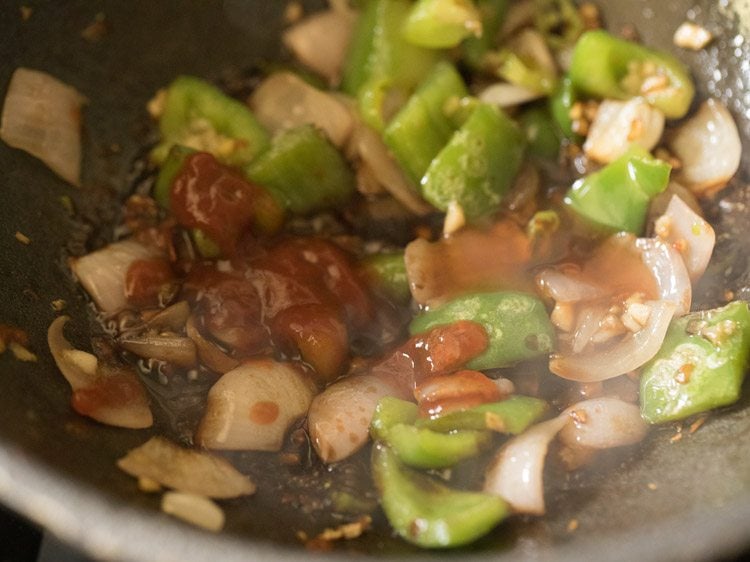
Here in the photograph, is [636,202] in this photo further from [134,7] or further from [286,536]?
[134,7]

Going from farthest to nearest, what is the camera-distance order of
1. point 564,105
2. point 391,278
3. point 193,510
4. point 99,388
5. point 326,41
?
1. point 326,41
2. point 564,105
3. point 391,278
4. point 99,388
5. point 193,510

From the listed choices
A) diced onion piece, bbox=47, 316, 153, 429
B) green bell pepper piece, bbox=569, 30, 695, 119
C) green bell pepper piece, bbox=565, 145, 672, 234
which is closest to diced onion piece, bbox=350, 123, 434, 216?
green bell pepper piece, bbox=565, 145, 672, 234

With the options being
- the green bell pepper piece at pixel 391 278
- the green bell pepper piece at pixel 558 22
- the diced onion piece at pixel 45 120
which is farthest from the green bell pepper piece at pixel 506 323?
the diced onion piece at pixel 45 120

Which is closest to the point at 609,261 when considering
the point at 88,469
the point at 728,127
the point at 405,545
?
the point at 728,127

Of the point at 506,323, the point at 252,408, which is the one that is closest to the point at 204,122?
the point at 252,408

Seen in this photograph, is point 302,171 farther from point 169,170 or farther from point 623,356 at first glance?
point 623,356

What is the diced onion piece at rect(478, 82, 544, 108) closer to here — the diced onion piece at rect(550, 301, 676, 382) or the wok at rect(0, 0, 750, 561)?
the wok at rect(0, 0, 750, 561)
